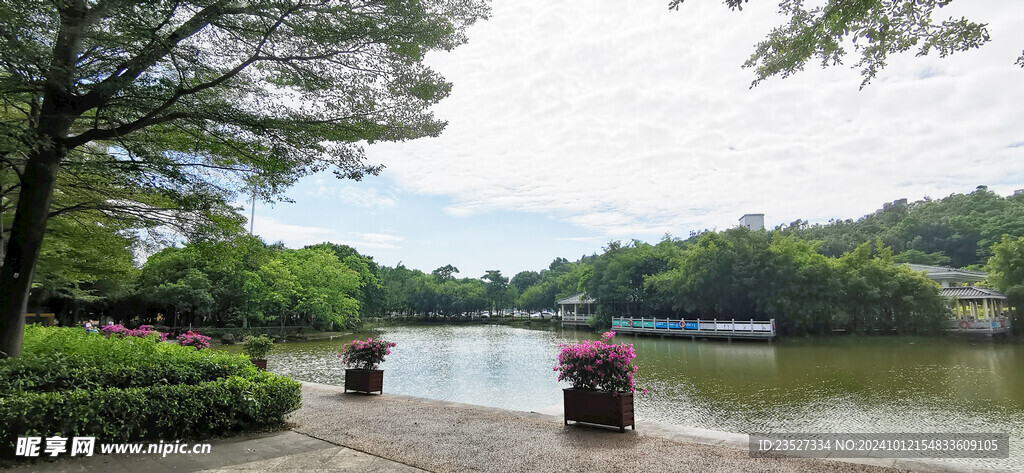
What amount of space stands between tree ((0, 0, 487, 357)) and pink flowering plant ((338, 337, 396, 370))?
11.8ft

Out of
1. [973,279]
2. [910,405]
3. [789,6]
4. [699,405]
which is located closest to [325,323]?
[699,405]

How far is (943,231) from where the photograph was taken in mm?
43875

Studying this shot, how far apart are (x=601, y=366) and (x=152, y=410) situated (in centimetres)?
450

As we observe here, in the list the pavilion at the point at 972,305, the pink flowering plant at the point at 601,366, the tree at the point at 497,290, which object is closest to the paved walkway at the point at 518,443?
the pink flowering plant at the point at 601,366

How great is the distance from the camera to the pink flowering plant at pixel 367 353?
8859mm

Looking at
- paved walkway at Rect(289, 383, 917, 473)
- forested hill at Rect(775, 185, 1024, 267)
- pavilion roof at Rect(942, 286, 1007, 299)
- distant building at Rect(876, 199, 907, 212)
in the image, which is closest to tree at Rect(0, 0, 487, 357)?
paved walkway at Rect(289, 383, 917, 473)

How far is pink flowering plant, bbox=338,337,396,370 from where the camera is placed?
8859 mm

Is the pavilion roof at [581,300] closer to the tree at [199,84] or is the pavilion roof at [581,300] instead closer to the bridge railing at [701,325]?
the bridge railing at [701,325]

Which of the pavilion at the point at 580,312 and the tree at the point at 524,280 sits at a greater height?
the tree at the point at 524,280

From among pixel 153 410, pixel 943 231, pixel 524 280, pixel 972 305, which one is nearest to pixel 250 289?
pixel 153 410

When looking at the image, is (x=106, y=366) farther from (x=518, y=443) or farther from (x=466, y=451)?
(x=518, y=443)

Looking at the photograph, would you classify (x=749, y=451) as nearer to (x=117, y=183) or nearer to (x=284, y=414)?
(x=284, y=414)

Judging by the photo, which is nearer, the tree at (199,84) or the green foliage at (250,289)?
the tree at (199,84)

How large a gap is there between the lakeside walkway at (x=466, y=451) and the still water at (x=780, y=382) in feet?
8.86
